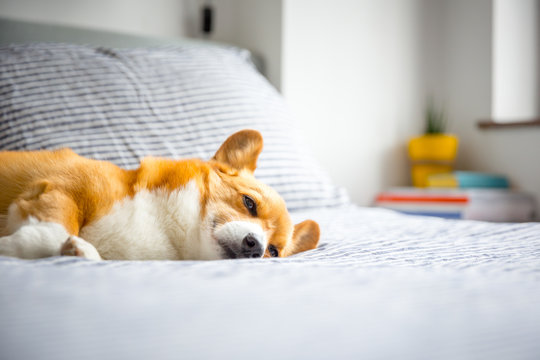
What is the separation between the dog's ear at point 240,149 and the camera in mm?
1018

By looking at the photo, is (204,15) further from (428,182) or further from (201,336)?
(201,336)

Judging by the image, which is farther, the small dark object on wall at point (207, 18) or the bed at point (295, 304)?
the small dark object on wall at point (207, 18)

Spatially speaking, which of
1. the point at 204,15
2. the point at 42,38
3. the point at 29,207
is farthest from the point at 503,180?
the point at 29,207

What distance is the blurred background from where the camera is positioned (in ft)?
7.86

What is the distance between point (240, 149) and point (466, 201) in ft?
4.96

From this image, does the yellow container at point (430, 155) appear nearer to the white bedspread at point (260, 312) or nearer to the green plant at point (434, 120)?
the green plant at point (434, 120)

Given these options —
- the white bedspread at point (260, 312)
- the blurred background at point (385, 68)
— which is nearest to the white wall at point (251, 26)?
the blurred background at point (385, 68)

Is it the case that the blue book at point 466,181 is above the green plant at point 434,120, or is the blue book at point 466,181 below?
below

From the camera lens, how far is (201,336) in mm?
381

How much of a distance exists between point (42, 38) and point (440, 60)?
229 centimetres

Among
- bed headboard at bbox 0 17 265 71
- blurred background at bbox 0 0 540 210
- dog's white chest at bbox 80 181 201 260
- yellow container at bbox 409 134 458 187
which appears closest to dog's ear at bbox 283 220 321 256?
dog's white chest at bbox 80 181 201 260

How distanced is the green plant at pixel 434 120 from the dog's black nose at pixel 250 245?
2.15 m

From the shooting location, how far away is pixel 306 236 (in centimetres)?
100

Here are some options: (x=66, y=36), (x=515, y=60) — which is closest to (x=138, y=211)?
(x=66, y=36)
